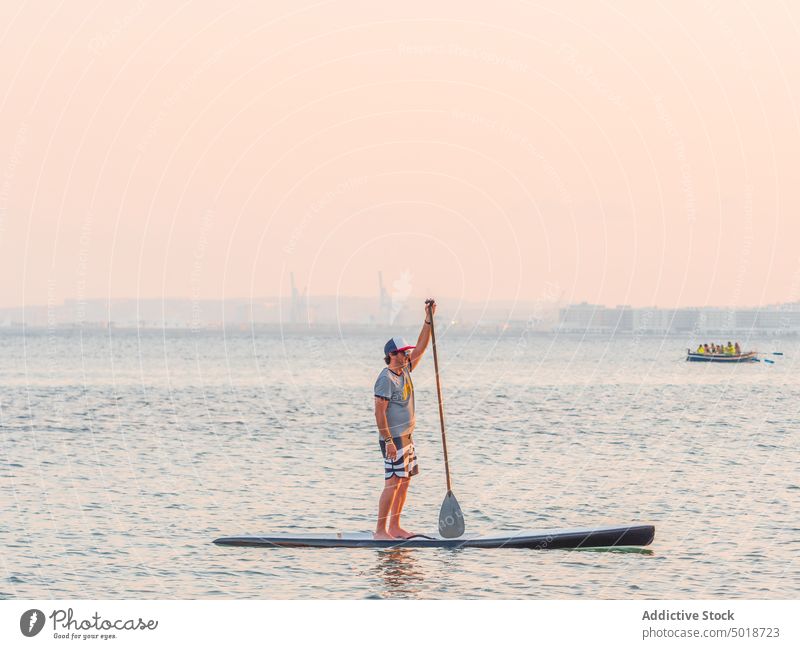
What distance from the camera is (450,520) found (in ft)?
63.0

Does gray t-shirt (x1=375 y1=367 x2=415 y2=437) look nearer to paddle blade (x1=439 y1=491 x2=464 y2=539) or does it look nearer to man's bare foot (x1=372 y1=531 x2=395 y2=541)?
paddle blade (x1=439 y1=491 x2=464 y2=539)

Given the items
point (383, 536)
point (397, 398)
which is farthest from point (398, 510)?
point (397, 398)

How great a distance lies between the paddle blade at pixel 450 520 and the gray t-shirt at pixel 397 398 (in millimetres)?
1770

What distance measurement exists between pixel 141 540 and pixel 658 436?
88.1 feet

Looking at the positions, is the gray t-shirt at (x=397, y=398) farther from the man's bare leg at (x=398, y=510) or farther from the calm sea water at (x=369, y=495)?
the calm sea water at (x=369, y=495)

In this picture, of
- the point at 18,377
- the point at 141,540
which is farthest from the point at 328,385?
the point at 141,540

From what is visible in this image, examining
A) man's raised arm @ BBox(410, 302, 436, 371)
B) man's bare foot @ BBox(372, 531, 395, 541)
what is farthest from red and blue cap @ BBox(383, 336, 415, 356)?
man's bare foot @ BBox(372, 531, 395, 541)

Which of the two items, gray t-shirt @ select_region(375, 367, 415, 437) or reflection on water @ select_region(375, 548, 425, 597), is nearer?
reflection on water @ select_region(375, 548, 425, 597)

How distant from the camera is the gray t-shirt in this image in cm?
1769

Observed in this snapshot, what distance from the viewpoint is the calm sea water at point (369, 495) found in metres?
18.2

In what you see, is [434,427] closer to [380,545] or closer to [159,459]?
[159,459]

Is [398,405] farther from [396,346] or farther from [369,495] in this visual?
[369,495]

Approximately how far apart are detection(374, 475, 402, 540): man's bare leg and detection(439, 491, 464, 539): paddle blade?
82 cm

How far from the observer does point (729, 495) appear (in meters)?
27.8
